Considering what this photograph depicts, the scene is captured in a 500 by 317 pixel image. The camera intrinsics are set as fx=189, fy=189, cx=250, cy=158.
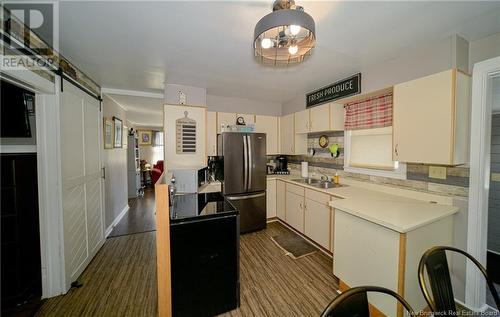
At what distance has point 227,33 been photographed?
1.62 m

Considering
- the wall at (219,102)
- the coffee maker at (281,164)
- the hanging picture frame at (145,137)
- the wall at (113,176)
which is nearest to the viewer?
the wall at (219,102)

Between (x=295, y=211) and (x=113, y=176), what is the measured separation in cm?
343

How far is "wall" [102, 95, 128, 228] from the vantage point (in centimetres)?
321

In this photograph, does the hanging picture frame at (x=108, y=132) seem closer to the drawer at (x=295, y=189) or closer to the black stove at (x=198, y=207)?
the black stove at (x=198, y=207)

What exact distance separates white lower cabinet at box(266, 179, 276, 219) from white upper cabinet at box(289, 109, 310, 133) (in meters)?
1.07

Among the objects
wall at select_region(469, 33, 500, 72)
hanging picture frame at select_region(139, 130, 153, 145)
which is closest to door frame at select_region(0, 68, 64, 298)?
wall at select_region(469, 33, 500, 72)

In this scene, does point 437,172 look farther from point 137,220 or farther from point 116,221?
point 116,221

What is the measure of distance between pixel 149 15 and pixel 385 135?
112 inches

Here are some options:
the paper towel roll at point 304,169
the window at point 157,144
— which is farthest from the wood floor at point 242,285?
the window at point 157,144

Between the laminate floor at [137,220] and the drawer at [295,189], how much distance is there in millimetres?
2577

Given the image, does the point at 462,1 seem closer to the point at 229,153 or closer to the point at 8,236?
the point at 229,153

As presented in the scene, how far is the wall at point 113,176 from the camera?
127 inches

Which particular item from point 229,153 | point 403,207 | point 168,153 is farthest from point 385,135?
point 168,153

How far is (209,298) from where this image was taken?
159 centimetres
